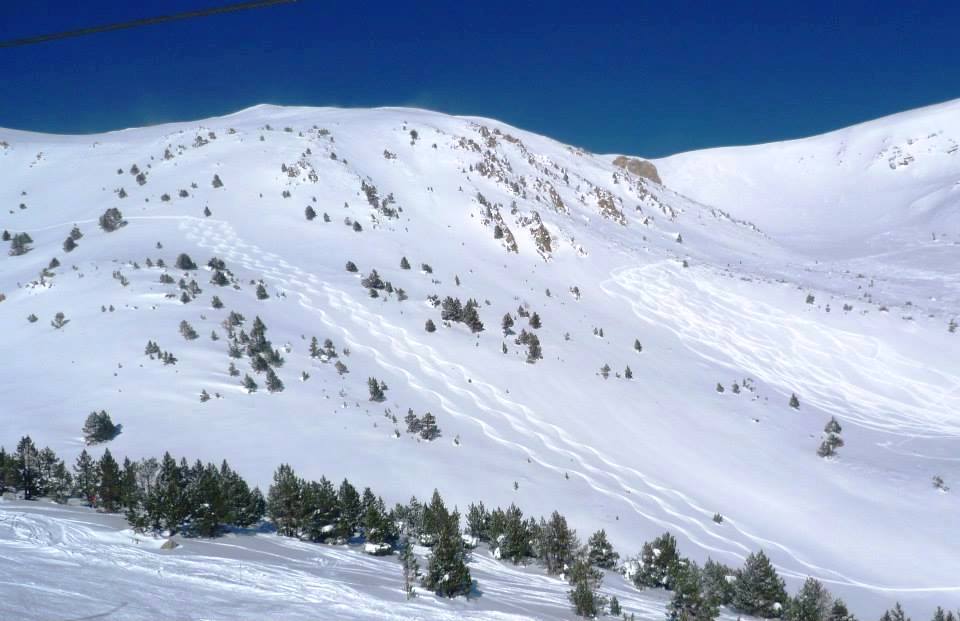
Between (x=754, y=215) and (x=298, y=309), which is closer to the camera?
(x=298, y=309)

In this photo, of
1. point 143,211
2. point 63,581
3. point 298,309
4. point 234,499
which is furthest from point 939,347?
point 143,211

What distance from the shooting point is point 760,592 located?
10.5 m

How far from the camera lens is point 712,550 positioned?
13.9 metres

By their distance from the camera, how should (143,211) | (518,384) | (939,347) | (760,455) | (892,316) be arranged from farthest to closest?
1. (143,211)
2. (892,316)
3. (939,347)
4. (518,384)
5. (760,455)

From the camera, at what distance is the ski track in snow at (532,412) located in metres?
14.5

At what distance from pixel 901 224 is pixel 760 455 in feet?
192

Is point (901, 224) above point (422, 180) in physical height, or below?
above

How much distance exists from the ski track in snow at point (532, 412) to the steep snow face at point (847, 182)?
31388 mm

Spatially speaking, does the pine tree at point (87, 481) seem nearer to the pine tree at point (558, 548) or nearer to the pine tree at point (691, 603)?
the pine tree at point (558, 548)

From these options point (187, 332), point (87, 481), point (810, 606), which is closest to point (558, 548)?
point (810, 606)

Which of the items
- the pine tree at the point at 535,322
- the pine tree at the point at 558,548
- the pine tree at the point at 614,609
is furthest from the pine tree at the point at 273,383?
the pine tree at the point at 535,322

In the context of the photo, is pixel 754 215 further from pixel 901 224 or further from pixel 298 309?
pixel 298 309

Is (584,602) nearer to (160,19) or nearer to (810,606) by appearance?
(810,606)

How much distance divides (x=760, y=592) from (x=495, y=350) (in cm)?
1392
